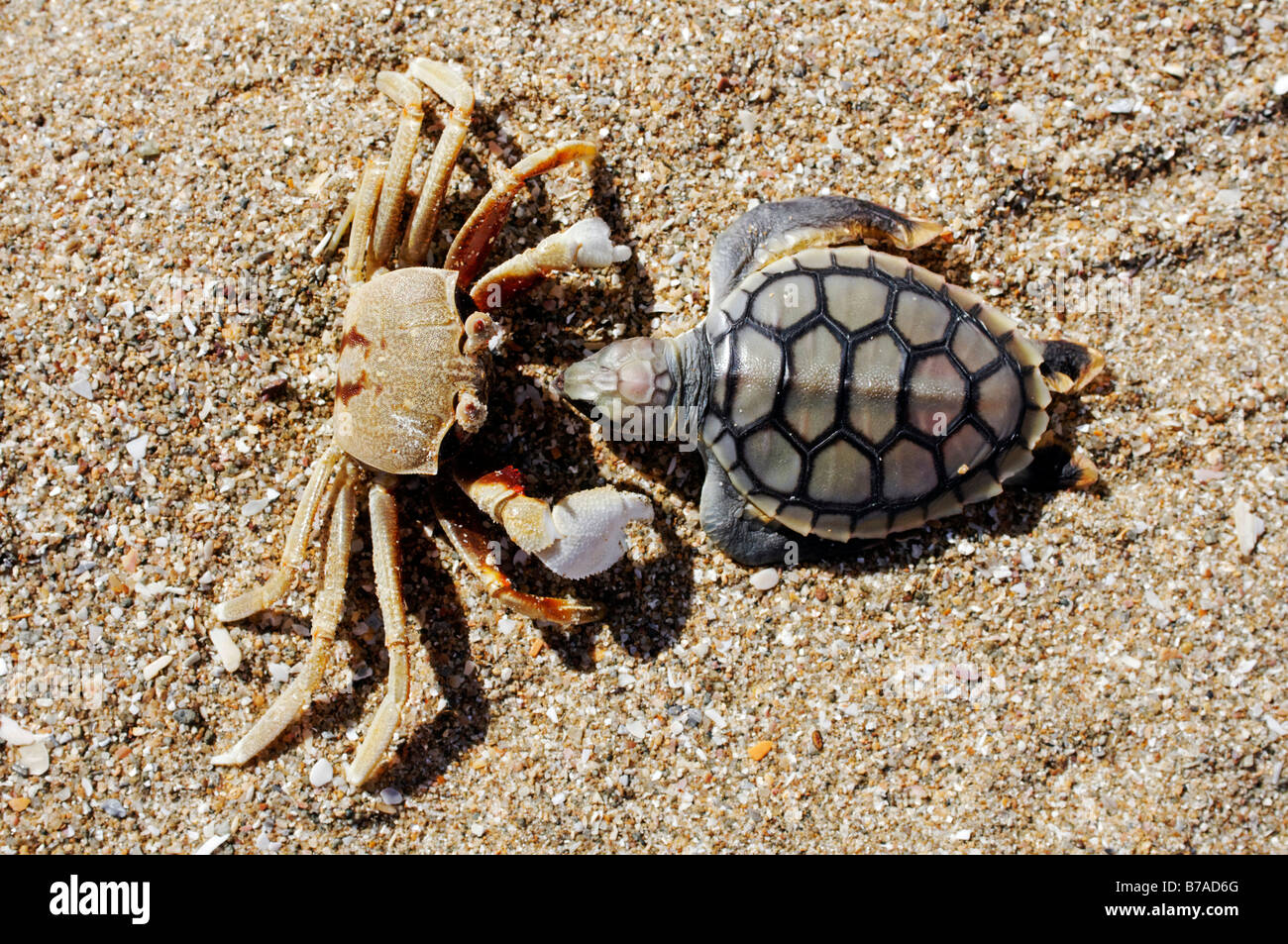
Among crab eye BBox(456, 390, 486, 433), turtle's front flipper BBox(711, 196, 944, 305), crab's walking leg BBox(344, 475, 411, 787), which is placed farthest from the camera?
turtle's front flipper BBox(711, 196, 944, 305)

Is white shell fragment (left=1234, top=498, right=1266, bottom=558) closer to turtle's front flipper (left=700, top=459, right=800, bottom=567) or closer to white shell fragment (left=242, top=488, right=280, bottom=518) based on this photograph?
turtle's front flipper (left=700, top=459, right=800, bottom=567)

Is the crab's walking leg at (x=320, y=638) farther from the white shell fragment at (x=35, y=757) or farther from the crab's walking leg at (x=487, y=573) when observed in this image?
the white shell fragment at (x=35, y=757)

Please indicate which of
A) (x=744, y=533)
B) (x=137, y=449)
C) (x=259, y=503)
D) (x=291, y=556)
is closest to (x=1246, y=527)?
(x=744, y=533)

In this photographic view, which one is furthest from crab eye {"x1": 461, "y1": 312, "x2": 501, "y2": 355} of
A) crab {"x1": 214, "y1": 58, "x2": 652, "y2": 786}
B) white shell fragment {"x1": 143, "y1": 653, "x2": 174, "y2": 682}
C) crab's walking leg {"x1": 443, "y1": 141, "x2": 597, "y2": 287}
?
white shell fragment {"x1": 143, "y1": 653, "x2": 174, "y2": 682}

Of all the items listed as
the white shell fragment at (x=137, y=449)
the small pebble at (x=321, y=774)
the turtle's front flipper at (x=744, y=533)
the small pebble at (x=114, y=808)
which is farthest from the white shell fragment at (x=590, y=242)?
the small pebble at (x=114, y=808)

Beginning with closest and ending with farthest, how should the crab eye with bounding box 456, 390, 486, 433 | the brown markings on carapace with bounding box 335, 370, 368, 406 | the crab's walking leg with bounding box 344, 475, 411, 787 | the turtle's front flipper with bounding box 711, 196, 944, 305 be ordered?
the crab eye with bounding box 456, 390, 486, 433, the brown markings on carapace with bounding box 335, 370, 368, 406, the crab's walking leg with bounding box 344, 475, 411, 787, the turtle's front flipper with bounding box 711, 196, 944, 305

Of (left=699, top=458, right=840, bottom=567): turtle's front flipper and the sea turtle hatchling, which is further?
(left=699, top=458, right=840, bottom=567): turtle's front flipper

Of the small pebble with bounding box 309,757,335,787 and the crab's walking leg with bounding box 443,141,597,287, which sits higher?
the crab's walking leg with bounding box 443,141,597,287
